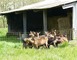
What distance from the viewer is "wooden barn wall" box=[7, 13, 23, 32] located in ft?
97.9

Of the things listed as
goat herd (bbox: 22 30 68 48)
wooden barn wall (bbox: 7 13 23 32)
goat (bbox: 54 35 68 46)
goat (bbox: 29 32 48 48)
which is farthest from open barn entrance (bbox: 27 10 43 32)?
goat (bbox: 29 32 48 48)

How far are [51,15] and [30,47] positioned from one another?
425 inches

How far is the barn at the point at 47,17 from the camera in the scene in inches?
775

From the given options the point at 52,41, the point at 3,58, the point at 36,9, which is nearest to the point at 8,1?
the point at 36,9

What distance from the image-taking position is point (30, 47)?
1579 centimetres

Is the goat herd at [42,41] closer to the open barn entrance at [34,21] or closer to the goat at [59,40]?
the goat at [59,40]

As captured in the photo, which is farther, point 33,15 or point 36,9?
point 33,15

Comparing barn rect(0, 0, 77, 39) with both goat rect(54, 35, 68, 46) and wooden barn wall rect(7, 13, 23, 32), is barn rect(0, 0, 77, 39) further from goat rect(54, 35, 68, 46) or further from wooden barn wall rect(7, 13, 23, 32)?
goat rect(54, 35, 68, 46)

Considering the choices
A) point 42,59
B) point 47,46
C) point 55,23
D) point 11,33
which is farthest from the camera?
point 11,33

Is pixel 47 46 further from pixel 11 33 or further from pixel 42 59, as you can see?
pixel 11 33

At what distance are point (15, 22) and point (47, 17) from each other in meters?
5.21

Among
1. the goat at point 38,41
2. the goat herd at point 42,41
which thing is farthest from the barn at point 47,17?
the goat at point 38,41

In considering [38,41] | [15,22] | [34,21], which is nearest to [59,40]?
[38,41]

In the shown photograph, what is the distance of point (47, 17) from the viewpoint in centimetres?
2591
